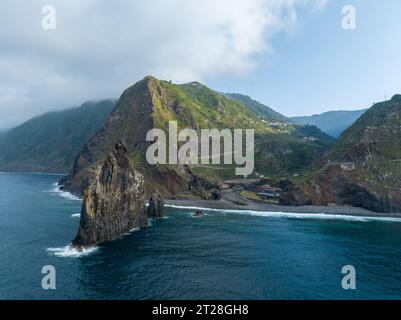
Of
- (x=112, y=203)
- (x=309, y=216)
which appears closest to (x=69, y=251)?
(x=112, y=203)

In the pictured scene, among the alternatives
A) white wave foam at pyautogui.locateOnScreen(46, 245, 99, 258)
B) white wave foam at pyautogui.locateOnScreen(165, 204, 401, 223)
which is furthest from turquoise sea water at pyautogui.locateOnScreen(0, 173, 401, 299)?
white wave foam at pyautogui.locateOnScreen(165, 204, 401, 223)

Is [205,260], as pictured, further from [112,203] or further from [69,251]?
[112,203]

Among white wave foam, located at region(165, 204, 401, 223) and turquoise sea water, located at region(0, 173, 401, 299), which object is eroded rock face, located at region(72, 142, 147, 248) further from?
white wave foam, located at region(165, 204, 401, 223)

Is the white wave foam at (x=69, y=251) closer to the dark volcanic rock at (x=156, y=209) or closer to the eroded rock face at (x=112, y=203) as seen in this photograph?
the eroded rock face at (x=112, y=203)

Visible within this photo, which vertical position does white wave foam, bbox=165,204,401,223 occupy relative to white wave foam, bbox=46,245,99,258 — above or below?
below

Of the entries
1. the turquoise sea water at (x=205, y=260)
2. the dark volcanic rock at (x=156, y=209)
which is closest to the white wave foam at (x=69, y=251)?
the turquoise sea water at (x=205, y=260)
